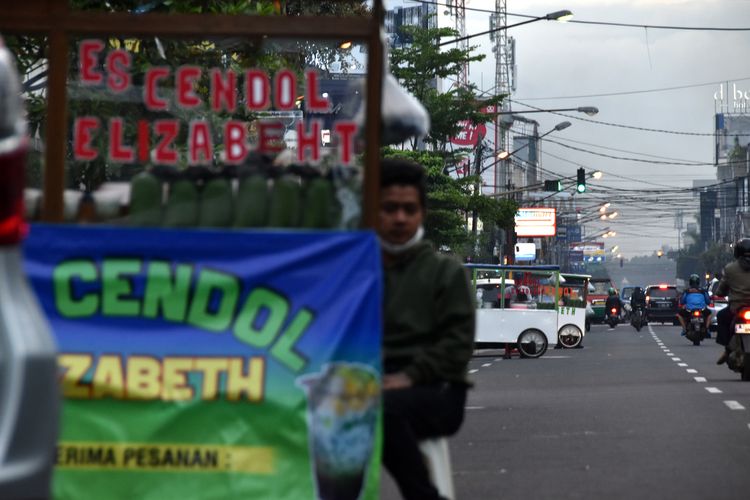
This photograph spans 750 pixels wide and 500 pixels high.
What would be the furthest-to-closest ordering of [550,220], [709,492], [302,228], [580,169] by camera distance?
1. [550,220]
2. [580,169]
3. [709,492]
4. [302,228]

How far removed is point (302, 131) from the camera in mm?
6008

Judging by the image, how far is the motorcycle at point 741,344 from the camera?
57.5 feet

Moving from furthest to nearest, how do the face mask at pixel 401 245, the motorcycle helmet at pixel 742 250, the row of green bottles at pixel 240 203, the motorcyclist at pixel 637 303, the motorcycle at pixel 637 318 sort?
the motorcyclist at pixel 637 303, the motorcycle at pixel 637 318, the motorcycle helmet at pixel 742 250, the face mask at pixel 401 245, the row of green bottles at pixel 240 203

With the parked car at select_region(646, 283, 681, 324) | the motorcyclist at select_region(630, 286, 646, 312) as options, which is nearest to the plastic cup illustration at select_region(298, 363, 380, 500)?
the motorcyclist at select_region(630, 286, 646, 312)

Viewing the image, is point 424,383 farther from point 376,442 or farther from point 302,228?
point 302,228

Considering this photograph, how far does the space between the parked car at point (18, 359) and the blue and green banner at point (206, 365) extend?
1673 mm

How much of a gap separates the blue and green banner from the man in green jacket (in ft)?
0.57

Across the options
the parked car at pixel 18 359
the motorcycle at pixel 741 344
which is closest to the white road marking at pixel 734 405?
the motorcycle at pixel 741 344

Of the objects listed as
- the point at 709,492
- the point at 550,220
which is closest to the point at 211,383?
the point at 709,492

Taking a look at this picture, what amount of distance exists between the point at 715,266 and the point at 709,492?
151949 mm

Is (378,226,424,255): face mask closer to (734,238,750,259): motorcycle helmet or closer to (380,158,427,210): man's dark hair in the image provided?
(380,158,427,210): man's dark hair

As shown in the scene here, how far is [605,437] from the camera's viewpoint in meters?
12.2

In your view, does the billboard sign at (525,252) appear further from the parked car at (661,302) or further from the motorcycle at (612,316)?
the motorcycle at (612,316)

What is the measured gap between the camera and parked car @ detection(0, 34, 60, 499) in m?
3.58
